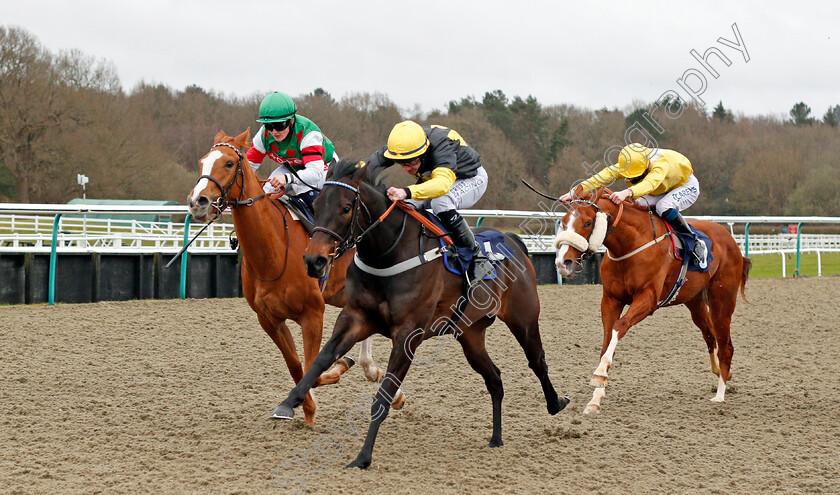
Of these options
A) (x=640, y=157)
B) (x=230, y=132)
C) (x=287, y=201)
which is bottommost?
(x=287, y=201)

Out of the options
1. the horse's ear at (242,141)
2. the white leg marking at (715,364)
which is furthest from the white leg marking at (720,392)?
the horse's ear at (242,141)

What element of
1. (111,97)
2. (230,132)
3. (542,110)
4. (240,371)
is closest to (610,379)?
(240,371)

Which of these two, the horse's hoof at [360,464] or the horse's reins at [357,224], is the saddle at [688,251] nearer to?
the horse's reins at [357,224]

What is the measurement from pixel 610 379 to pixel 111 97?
1108 inches

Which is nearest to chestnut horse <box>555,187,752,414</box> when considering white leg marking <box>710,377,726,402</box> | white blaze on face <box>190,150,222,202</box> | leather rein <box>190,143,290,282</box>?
white leg marking <box>710,377,726,402</box>

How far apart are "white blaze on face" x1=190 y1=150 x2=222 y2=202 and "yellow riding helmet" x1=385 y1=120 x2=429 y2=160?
106 cm

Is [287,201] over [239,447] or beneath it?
over

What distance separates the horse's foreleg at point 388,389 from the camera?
152 inches

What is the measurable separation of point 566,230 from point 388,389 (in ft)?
6.82

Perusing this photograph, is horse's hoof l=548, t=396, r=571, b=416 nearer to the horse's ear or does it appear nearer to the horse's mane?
the horse's mane

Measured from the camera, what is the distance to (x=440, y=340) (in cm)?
811

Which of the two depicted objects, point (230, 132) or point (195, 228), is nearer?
point (195, 228)

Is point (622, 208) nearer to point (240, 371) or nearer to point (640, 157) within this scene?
point (640, 157)

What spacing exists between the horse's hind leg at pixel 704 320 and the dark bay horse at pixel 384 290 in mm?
2800
